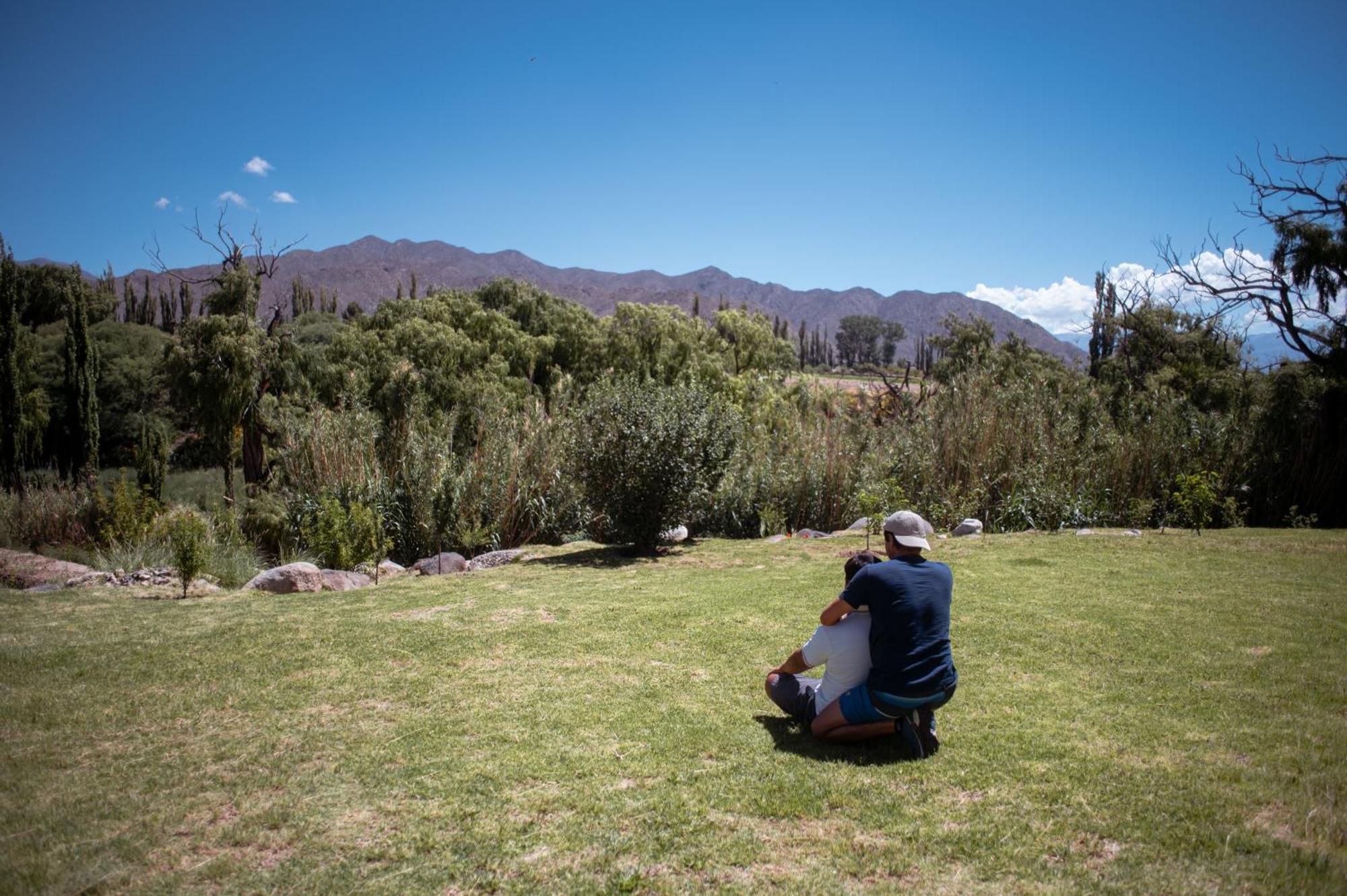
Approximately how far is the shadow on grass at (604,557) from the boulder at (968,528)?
15.1 ft

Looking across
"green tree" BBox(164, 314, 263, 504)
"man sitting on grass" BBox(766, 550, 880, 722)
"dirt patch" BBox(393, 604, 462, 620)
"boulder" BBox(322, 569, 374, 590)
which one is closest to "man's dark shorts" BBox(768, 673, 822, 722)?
"man sitting on grass" BBox(766, 550, 880, 722)

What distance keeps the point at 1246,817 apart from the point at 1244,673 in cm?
227

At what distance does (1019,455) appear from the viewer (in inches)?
513

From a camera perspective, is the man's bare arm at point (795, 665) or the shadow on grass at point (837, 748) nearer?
the shadow on grass at point (837, 748)

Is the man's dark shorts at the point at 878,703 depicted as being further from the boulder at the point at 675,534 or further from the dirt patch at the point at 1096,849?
the boulder at the point at 675,534

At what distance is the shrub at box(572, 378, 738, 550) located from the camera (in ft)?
33.2

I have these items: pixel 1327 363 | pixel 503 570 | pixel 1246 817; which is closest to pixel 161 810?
pixel 1246 817

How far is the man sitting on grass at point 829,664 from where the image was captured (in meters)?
3.94

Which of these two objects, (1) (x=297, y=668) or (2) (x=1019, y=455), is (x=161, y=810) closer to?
(1) (x=297, y=668)

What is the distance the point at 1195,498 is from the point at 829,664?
31.2ft

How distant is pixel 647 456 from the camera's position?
10078 millimetres

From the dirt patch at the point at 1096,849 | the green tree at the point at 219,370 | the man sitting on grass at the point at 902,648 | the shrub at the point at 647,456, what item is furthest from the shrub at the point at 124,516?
the dirt patch at the point at 1096,849

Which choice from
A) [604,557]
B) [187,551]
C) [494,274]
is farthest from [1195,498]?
[494,274]

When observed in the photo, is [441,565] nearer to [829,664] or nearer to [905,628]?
[829,664]
